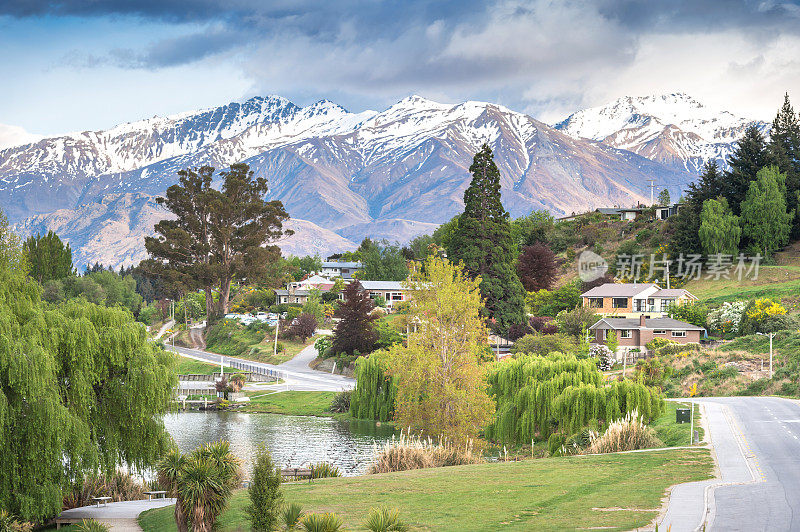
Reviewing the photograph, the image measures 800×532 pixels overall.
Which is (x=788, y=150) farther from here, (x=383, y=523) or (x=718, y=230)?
(x=383, y=523)

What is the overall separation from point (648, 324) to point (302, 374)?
3544cm

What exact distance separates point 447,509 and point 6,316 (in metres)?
14.2

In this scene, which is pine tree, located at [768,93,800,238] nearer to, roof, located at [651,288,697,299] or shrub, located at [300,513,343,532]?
roof, located at [651,288,697,299]

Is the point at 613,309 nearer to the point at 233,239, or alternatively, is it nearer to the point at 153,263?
the point at 233,239

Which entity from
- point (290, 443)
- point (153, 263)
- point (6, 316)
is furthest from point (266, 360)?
point (6, 316)

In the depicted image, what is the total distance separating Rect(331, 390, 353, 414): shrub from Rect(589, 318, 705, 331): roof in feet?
94.4

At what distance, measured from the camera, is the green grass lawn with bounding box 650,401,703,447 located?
32234mm

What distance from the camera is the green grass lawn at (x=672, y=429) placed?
3223 cm

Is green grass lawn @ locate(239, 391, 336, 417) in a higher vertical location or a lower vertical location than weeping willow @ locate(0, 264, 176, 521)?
lower

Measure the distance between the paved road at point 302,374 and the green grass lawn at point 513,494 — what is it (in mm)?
42016

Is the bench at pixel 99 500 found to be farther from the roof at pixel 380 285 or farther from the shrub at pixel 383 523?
the roof at pixel 380 285

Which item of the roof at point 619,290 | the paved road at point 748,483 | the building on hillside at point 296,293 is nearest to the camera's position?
the paved road at point 748,483

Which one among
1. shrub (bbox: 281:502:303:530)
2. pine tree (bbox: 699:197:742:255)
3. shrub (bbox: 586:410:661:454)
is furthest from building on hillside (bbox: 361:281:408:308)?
shrub (bbox: 281:502:303:530)

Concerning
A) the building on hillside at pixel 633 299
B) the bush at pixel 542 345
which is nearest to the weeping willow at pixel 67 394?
the bush at pixel 542 345
